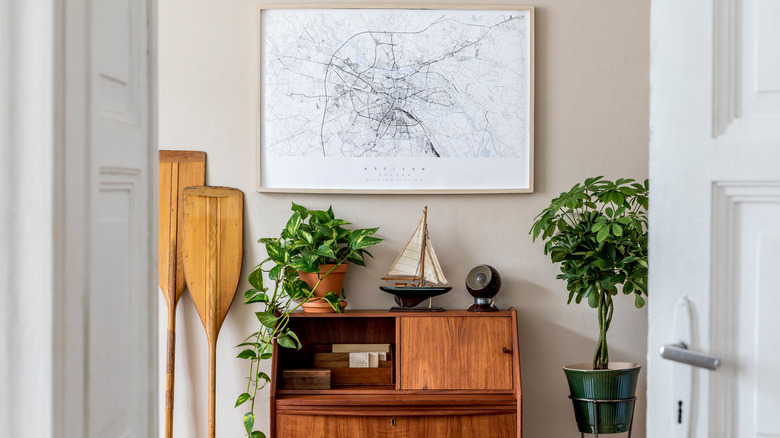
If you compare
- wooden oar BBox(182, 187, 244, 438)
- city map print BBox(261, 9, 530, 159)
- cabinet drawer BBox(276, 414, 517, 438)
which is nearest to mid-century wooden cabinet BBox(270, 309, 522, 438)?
cabinet drawer BBox(276, 414, 517, 438)

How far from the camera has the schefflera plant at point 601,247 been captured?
2.12 m

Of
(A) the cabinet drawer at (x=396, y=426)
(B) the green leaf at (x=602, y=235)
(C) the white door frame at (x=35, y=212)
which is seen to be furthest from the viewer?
(A) the cabinet drawer at (x=396, y=426)

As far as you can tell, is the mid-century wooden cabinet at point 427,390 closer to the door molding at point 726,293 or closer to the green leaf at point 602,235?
the green leaf at point 602,235

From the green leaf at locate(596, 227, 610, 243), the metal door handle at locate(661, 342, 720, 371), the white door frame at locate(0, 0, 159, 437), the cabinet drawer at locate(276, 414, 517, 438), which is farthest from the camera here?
the cabinet drawer at locate(276, 414, 517, 438)

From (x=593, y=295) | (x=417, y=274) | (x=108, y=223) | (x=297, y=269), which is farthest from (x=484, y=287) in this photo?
(x=108, y=223)

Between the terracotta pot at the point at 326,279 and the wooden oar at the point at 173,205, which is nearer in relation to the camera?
the terracotta pot at the point at 326,279

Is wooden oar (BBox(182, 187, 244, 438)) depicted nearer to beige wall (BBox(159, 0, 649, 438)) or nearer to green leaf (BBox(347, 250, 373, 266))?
beige wall (BBox(159, 0, 649, 438))

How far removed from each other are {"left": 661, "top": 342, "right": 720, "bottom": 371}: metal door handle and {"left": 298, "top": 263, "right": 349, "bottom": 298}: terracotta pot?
5.05 feet

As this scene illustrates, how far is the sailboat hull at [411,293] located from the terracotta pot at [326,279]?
0.16 m

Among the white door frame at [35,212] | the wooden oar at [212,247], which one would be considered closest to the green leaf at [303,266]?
the wooden oar at [212,247]

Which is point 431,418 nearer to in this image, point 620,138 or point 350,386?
point 350,386

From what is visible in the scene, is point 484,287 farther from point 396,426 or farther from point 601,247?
point 396,426

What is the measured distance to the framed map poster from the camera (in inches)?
100

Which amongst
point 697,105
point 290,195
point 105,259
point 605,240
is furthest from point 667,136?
point 290,195
